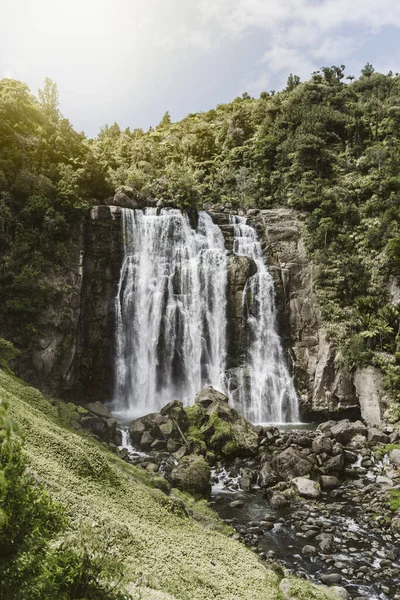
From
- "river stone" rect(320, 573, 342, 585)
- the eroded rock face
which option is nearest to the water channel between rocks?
"river stone" rect(320, 573, 342, 585)

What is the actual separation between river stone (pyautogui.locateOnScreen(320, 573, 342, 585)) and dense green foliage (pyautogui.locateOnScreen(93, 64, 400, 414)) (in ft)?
51.2

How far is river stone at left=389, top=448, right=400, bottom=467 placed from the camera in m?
17.7

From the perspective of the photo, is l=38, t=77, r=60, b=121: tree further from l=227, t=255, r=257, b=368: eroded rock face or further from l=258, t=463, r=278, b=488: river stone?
l=258, t=463, r=278, b=488: river stone

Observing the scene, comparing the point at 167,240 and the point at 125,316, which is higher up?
the point at 167,240

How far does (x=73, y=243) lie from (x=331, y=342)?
19737 millimetres

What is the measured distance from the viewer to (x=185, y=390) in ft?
92.0

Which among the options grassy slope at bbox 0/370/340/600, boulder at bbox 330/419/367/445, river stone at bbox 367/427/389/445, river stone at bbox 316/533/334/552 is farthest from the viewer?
boulder at bbox 330/419/367/445

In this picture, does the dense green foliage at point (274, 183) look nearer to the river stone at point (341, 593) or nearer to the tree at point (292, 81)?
the tree at point (292, 81)

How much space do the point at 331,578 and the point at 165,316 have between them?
20958 millimetres

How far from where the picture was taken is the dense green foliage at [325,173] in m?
28.1

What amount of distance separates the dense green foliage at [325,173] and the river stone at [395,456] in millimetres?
6004

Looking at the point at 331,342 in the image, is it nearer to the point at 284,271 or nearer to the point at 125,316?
the point at 284,271

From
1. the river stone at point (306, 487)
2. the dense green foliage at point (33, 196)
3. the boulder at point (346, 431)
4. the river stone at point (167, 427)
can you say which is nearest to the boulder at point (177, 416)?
the river stone at point (167, 427)

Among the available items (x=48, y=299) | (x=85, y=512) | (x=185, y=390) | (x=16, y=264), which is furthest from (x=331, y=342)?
(x=85, y=512)
